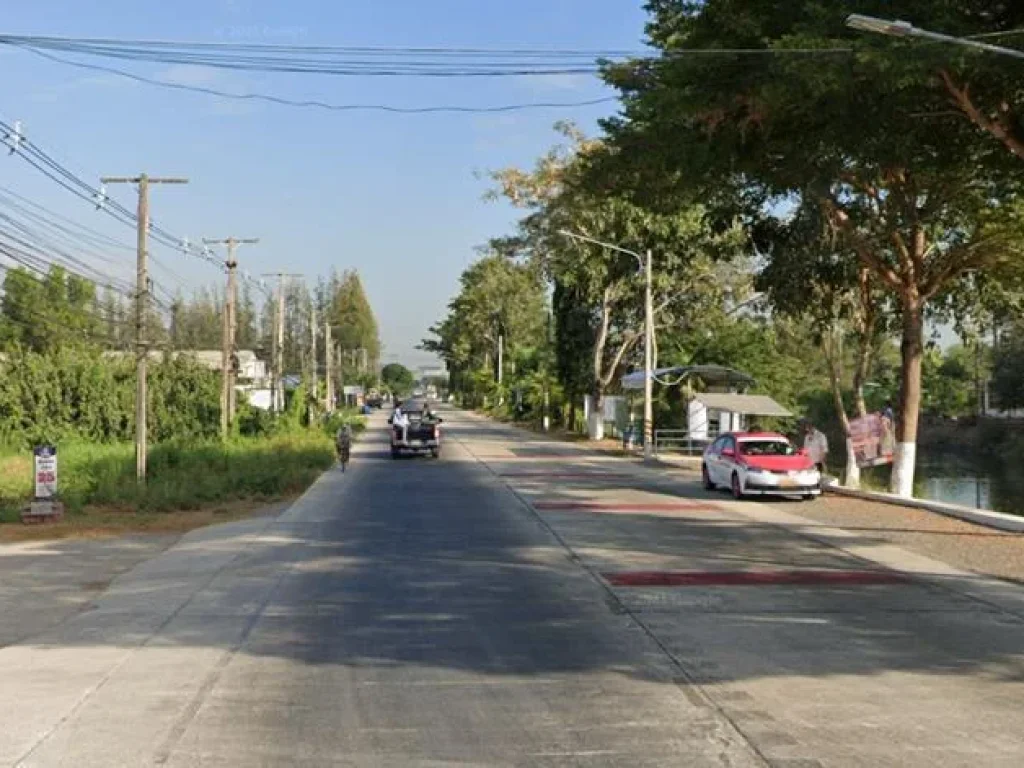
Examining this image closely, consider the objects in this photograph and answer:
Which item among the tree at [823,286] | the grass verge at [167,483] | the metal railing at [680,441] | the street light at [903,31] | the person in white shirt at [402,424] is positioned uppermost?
the street light at [903,31]

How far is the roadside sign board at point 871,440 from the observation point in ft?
92.4

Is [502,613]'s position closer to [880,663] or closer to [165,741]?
[880,663]

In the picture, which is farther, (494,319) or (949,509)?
(494,319)

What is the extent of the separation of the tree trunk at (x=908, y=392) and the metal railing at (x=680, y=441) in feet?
62.4

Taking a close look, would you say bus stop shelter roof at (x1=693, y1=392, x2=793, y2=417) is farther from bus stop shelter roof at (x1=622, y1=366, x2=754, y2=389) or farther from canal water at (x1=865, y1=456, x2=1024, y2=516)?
canal water at (x1=865, y1=456, x2=1024, y2=516)

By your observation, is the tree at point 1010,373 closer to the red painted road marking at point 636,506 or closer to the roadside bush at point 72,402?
the roadside bush at point 72,402

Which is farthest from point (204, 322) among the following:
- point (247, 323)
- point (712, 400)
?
point (712, 400)

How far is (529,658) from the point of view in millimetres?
9172

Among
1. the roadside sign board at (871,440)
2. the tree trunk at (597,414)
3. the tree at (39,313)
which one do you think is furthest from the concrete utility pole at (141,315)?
the tree at (39,313)

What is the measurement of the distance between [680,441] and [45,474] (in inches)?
1288

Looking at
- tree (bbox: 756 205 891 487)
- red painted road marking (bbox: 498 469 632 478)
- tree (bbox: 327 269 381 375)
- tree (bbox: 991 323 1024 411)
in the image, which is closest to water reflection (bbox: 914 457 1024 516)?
tree (bbox: 756 205 891 487)

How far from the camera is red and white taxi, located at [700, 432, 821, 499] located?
991 inches

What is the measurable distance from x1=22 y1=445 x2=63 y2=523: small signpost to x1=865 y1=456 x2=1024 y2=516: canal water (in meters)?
21.7

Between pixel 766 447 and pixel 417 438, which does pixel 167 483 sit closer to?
pixel 766 447
